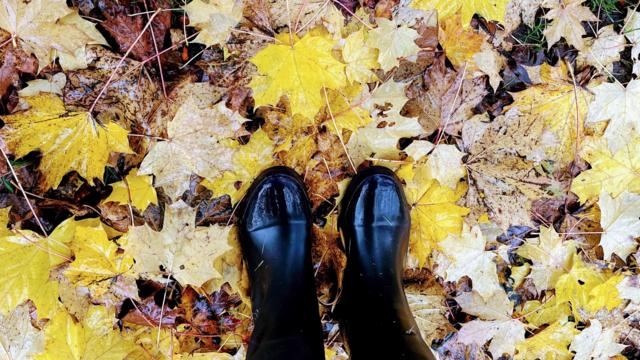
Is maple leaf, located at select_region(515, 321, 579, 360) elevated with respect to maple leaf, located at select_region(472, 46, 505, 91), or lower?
lower

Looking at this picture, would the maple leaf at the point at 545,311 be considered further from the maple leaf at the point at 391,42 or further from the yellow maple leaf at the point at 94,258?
the yellow maple leaf at the point at 94,258

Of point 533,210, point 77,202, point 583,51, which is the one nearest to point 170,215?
point 77,202

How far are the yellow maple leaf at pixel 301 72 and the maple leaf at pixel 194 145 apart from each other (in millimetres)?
122

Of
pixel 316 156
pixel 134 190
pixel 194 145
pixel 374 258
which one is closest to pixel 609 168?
pixel 374 258

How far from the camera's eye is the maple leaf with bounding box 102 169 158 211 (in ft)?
4.09

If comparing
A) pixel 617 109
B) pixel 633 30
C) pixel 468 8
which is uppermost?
pixel 468 8

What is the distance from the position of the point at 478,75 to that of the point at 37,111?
1.22 meters

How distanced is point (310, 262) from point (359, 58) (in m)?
0.60

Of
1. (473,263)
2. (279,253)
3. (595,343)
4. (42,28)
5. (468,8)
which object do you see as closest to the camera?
(42,28)

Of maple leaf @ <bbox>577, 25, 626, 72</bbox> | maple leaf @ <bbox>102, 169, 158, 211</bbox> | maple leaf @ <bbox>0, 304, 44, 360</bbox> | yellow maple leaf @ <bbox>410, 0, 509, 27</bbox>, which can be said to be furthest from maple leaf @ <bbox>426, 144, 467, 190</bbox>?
maple leaf @ <bbox>0, 304, 44, 360</bbox>

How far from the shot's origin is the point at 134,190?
4.12 ft

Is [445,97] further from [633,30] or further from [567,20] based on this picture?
[633,30]

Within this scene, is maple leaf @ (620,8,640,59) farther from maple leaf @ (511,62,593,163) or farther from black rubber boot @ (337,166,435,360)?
black rubber boot @ (337,166,435,360)

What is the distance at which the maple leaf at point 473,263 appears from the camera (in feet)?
4.45
